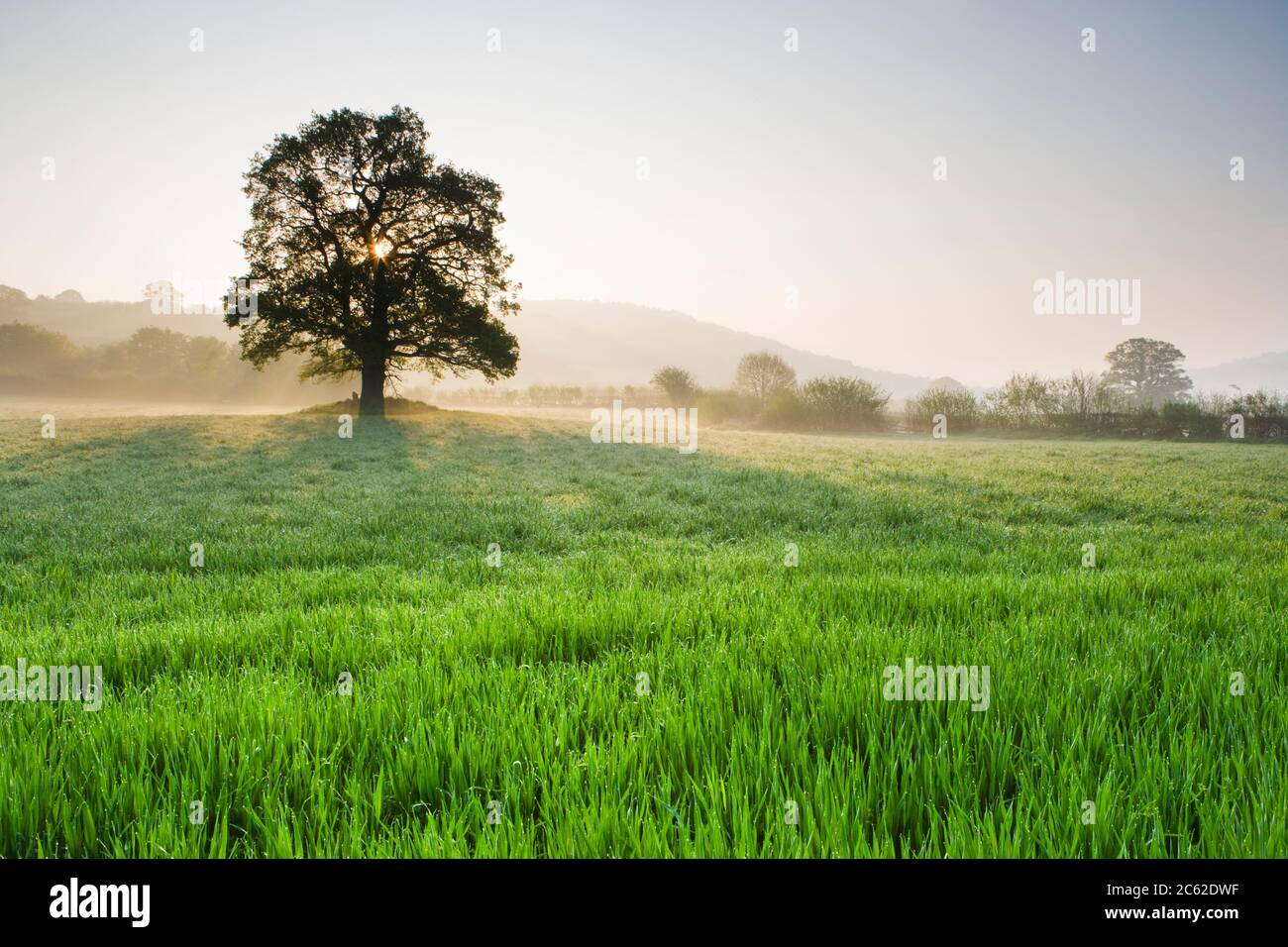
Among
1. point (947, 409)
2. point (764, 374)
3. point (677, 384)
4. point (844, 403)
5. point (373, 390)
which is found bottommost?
point (373, 390)

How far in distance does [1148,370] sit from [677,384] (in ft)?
387

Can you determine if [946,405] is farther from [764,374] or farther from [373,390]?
[373,390]

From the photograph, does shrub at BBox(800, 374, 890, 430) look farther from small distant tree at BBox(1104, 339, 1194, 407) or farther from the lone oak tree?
small distant tree at BBox(1104, 339, 1194, 407)

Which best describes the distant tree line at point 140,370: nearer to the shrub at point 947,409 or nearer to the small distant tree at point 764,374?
the small distant tree at point 764,374

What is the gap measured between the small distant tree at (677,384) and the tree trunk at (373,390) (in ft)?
164

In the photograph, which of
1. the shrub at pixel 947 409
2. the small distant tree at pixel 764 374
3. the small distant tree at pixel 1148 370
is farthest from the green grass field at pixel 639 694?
the small distant tree at pixel 1148 370

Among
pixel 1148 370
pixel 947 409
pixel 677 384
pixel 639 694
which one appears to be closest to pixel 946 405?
pixel 947 409

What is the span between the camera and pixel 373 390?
34125 mm

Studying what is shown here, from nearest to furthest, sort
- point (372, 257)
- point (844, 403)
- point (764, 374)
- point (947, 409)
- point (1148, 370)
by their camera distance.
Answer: point (372, 257)
point (947, 409)
point (844, 403)
point (764, 374)
point (1148, 370)

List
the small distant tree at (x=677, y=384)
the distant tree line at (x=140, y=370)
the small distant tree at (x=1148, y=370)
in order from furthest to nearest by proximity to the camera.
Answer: the small distant tree at (x=1148, y=370), the distant tree line at (x=140, y=370), the small distant tree at (x=677, y=384)

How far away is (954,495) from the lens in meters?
10.5

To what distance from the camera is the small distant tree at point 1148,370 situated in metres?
121
